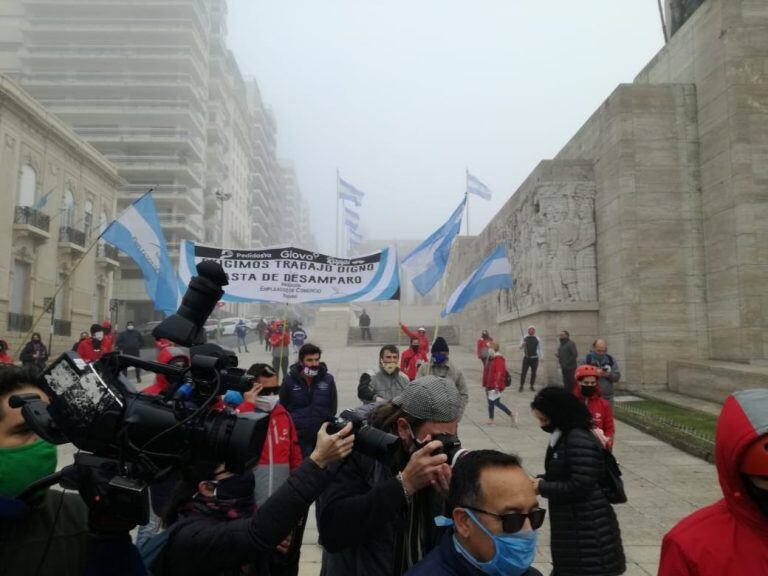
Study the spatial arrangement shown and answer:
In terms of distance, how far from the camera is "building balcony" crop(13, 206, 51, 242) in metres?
24.4

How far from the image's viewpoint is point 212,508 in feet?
6.14

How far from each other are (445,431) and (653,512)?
4.31 metres

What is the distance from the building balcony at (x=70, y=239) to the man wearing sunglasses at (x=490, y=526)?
3112 cm

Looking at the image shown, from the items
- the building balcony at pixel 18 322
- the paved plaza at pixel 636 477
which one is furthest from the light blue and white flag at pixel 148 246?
the building balcony at pixel 18 322

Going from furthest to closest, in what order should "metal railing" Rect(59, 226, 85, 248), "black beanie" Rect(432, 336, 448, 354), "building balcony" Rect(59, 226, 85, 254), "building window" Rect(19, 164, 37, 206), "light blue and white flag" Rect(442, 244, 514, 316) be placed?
"metal railing" Rect(59, 226, 85, 248) → "building balcony" Rect(59, 226, 85, 254) → "building window" Rect(19, 164, 37, 206) → "light blue and white flag" Rect(442, 244, 514, 316) → "black beanie" Rect(432, 336, 448, 354)

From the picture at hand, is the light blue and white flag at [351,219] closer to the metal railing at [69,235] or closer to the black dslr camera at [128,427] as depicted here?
the metal railing at [69,235]

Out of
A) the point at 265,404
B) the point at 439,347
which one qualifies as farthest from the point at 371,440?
the point at 439,347

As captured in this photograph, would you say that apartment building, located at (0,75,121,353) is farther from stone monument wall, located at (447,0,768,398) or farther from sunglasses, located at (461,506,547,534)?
sunglasses, located at (461,506,547,534)

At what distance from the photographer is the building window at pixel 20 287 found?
80.4ft

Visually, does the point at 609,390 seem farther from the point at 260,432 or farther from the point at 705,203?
the point at 705,203

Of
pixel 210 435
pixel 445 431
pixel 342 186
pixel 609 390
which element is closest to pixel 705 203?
pixel 609 390

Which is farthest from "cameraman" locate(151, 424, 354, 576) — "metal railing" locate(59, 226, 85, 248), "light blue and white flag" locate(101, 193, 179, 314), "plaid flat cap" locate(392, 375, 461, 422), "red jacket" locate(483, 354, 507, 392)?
"metal railing" locate(59, 226, 85, 248)

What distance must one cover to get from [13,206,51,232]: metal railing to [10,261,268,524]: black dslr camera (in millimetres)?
27800

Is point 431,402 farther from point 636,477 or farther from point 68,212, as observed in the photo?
point 68,212
